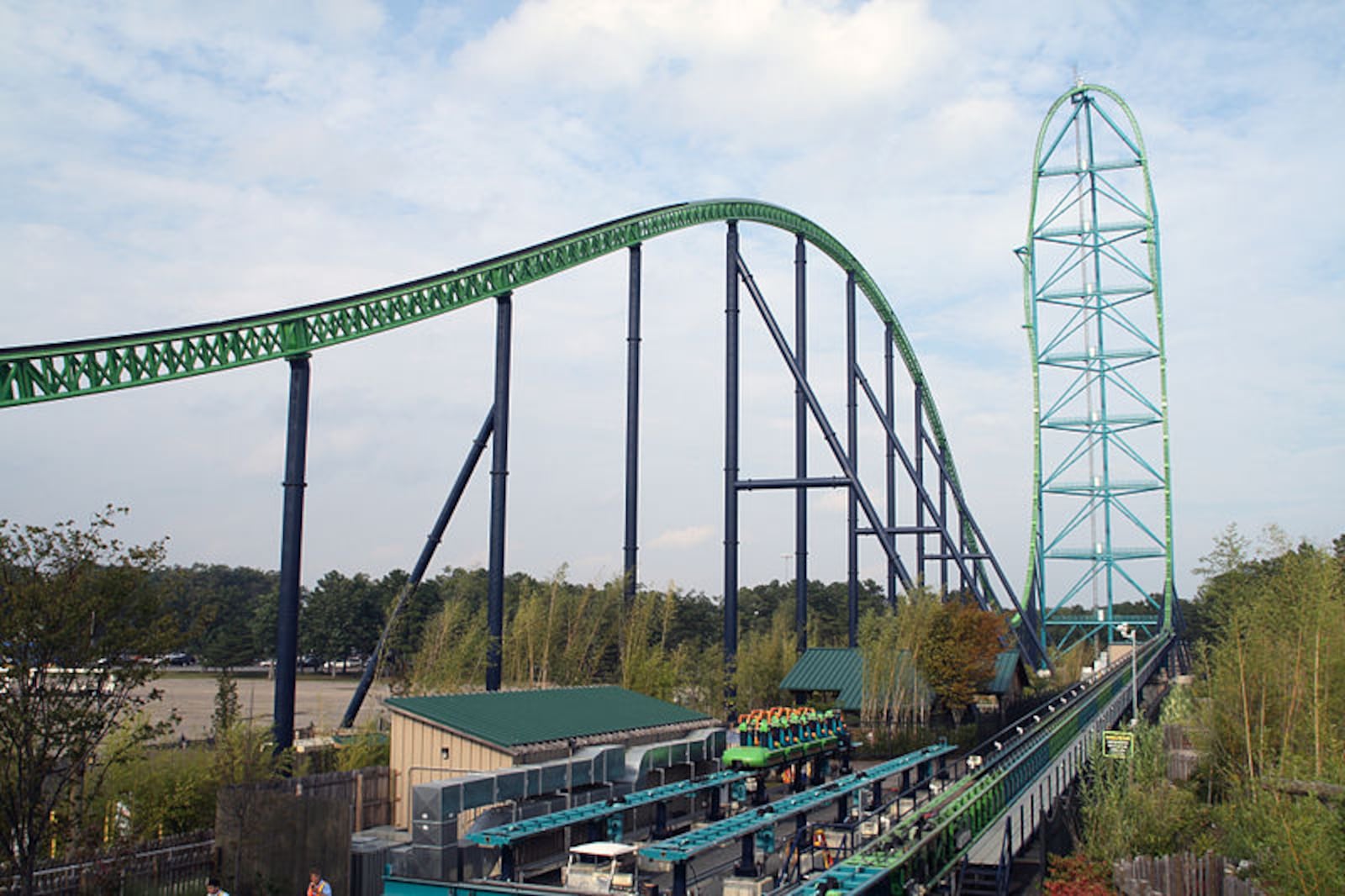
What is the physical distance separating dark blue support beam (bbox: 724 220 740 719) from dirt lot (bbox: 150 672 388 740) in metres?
11.1

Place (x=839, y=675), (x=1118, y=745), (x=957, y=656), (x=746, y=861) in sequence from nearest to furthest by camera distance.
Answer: (x=746, y=861) → (x=1118, y=745) → (x=839, y=675) → (x=957, y=656)

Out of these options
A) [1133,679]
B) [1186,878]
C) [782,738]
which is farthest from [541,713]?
[1133,679]

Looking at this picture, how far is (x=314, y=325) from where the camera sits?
74.0 ft

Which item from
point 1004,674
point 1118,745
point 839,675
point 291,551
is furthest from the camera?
point 1004,674

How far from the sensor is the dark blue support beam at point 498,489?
2653cm

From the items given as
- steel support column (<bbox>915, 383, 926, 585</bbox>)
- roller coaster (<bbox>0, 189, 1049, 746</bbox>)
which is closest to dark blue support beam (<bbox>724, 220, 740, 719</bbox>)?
roller coaster (<bbox>0, 189, 1049, 746</bbox>)

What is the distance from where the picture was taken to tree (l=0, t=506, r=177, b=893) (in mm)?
12062

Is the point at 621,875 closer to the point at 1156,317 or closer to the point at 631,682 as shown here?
the point at 631,682

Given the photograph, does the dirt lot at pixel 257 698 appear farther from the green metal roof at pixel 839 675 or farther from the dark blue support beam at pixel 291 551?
the dark blue support beam at pixel 291 551

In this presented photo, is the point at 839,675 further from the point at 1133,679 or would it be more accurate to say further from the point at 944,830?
the point at 944,830

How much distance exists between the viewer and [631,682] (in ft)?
105

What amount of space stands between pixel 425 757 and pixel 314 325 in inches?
346

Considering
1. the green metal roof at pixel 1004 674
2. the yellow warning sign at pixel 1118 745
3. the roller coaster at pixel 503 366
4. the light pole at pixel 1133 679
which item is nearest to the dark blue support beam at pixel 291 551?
the roller coaster at pixel 503 366

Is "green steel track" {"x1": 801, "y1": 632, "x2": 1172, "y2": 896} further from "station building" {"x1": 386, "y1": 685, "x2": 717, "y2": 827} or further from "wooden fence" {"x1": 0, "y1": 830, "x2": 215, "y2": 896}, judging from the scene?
"wooden fence" {"x1": 0, "y1": 830, "x2": 215, "y2": 896}
